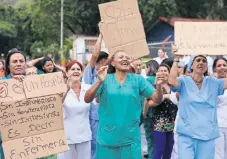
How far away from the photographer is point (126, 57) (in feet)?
13.8

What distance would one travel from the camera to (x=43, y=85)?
4309mm

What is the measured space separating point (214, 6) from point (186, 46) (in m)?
30.4

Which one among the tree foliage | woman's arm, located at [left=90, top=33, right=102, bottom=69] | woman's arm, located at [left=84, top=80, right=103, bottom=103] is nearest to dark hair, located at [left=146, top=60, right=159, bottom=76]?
woman's arm, located at [left=90, top=33, right=102, bottom=69]

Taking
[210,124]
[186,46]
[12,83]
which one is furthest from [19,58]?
[210,124]

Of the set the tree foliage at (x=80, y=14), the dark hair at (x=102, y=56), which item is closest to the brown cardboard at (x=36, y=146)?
the dark hair at (x=102, y=56)

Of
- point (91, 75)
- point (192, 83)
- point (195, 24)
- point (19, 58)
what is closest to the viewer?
point (19, 58)

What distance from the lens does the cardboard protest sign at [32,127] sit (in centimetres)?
405

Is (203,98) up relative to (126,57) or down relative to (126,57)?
down

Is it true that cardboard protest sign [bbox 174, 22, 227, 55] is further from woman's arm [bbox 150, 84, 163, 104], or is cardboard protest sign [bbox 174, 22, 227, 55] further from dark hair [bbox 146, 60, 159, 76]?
dark hair [bbox 146, 60, 159, 76]

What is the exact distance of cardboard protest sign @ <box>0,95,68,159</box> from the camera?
405cm

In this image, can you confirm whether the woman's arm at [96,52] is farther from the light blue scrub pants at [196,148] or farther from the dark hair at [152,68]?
the light blue scrub pants at [196,148]

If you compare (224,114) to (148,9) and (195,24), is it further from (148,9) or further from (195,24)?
(148,9)

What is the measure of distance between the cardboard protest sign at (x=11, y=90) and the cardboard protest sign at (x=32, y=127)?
5 centimetres

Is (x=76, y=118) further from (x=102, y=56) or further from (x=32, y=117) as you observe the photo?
(x=102, y=56)
